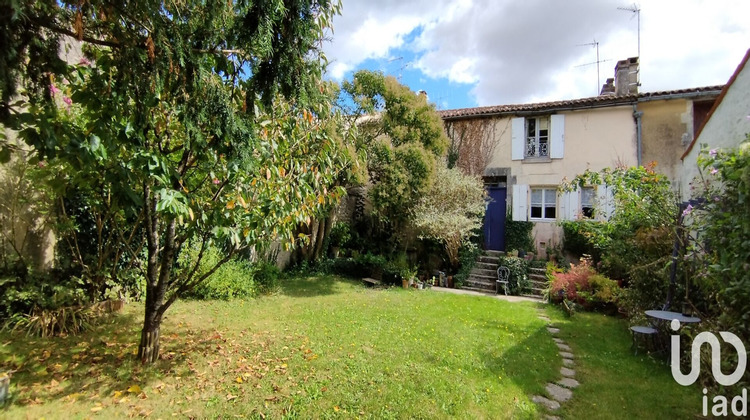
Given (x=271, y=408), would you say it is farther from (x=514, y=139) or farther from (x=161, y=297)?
(x=514, y=139)

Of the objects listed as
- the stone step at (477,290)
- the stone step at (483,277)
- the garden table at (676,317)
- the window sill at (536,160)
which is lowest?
the stone step at (477,290)

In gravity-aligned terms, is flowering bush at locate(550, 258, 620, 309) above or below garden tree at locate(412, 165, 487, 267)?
below

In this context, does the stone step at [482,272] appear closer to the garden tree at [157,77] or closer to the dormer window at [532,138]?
the dormer window at [532,138]

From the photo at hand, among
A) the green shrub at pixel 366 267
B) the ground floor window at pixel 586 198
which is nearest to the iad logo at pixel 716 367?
the green shrub at pixel 366 267

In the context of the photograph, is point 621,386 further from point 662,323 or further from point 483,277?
point 483,277

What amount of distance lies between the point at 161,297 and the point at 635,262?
8384mm

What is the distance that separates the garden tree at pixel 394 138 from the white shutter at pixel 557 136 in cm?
420

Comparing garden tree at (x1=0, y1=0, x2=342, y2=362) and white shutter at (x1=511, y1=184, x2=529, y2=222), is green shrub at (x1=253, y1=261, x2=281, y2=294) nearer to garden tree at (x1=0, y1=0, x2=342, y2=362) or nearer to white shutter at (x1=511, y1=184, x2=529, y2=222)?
garden tree at (x1=0, y1=0, x2=342, y2=362)

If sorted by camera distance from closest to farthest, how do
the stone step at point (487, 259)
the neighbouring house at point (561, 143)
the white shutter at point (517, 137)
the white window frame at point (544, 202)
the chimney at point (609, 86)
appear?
1. the neighbouring house at point (561, 143)
2. the stone step at point (487, 259)
3. the white window frame at point (544, 202)
4. the white shutter at point (517, 137)
5. the chimney at point (609, 86)

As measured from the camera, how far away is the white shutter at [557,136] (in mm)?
12578

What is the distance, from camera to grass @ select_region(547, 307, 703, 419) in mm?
3633

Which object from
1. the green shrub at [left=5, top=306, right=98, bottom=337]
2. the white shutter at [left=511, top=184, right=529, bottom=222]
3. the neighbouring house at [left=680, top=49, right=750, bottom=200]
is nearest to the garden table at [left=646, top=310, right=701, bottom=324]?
the neighbouring house at [left=680, top=49, right=750, bottom=200]

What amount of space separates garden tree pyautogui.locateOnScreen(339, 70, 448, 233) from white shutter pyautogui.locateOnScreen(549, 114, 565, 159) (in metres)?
4.20

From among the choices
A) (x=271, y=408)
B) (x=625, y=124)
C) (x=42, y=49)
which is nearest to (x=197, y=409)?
(x=271, y=408)
